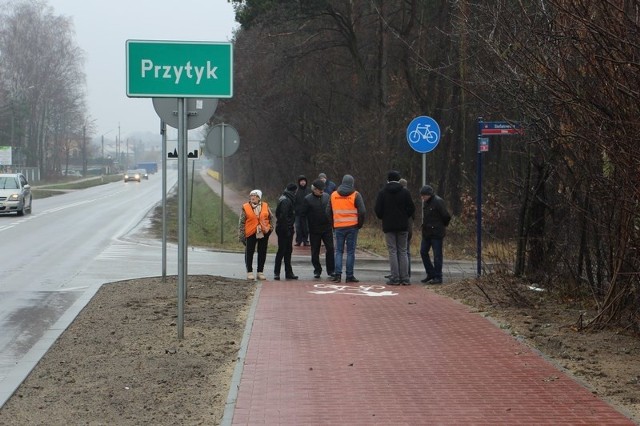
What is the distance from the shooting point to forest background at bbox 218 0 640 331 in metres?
8.64

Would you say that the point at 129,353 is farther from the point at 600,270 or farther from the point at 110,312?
the point at 600,270

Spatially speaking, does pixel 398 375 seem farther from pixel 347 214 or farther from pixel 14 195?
pixel 14 195

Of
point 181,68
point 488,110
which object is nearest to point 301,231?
point 488,110

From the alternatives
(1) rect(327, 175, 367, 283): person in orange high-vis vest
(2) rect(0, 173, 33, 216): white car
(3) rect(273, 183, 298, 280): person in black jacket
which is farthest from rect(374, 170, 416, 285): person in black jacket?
(2) rect(0, 173, 33, 216): white car

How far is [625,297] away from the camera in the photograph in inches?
384

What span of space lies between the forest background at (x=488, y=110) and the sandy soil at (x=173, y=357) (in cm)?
69

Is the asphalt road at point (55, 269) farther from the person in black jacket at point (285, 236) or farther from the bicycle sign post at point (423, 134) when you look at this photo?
the bicycle sign post at point (423, 134)

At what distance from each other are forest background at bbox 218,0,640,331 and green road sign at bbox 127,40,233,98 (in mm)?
2687

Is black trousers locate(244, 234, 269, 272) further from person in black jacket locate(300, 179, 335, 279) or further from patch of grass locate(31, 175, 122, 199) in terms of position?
patch of grass locate(31, 175, 122, 199)

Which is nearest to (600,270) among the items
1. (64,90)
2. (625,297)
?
(625,297)

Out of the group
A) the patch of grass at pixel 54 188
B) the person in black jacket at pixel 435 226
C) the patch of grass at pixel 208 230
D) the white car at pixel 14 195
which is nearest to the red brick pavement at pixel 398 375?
the person in black jacket at pixel 435 226

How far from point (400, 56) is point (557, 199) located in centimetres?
2145

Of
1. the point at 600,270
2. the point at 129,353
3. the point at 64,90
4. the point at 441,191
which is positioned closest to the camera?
the point at 129,353

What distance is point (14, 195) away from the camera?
3522cm
